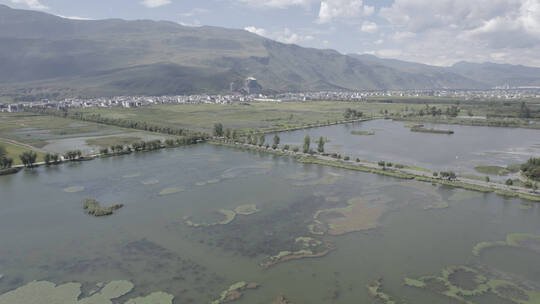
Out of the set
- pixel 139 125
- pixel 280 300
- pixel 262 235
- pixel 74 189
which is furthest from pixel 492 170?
pixel 139 125

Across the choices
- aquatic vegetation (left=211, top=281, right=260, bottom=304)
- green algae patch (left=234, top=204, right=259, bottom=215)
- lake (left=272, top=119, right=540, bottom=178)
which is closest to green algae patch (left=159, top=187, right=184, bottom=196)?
green algae patch (left=234, top=204, right=259, bottom=215)

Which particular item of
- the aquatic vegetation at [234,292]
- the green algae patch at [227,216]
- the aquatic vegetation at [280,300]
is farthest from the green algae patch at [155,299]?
the green algae patch at [227,216]

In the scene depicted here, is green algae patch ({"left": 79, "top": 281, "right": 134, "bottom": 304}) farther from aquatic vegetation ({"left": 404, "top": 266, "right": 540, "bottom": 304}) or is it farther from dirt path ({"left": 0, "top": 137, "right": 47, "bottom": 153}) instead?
dirt path ({"left": 0, "top": 137, "right": 47, "bottom": 153})

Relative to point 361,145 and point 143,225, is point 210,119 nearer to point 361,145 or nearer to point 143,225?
point 361,145

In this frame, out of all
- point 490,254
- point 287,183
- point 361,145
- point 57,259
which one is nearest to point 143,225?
point 57,259

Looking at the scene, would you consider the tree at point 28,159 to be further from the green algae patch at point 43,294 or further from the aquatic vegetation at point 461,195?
the aquatic vegetation at point 461,195
